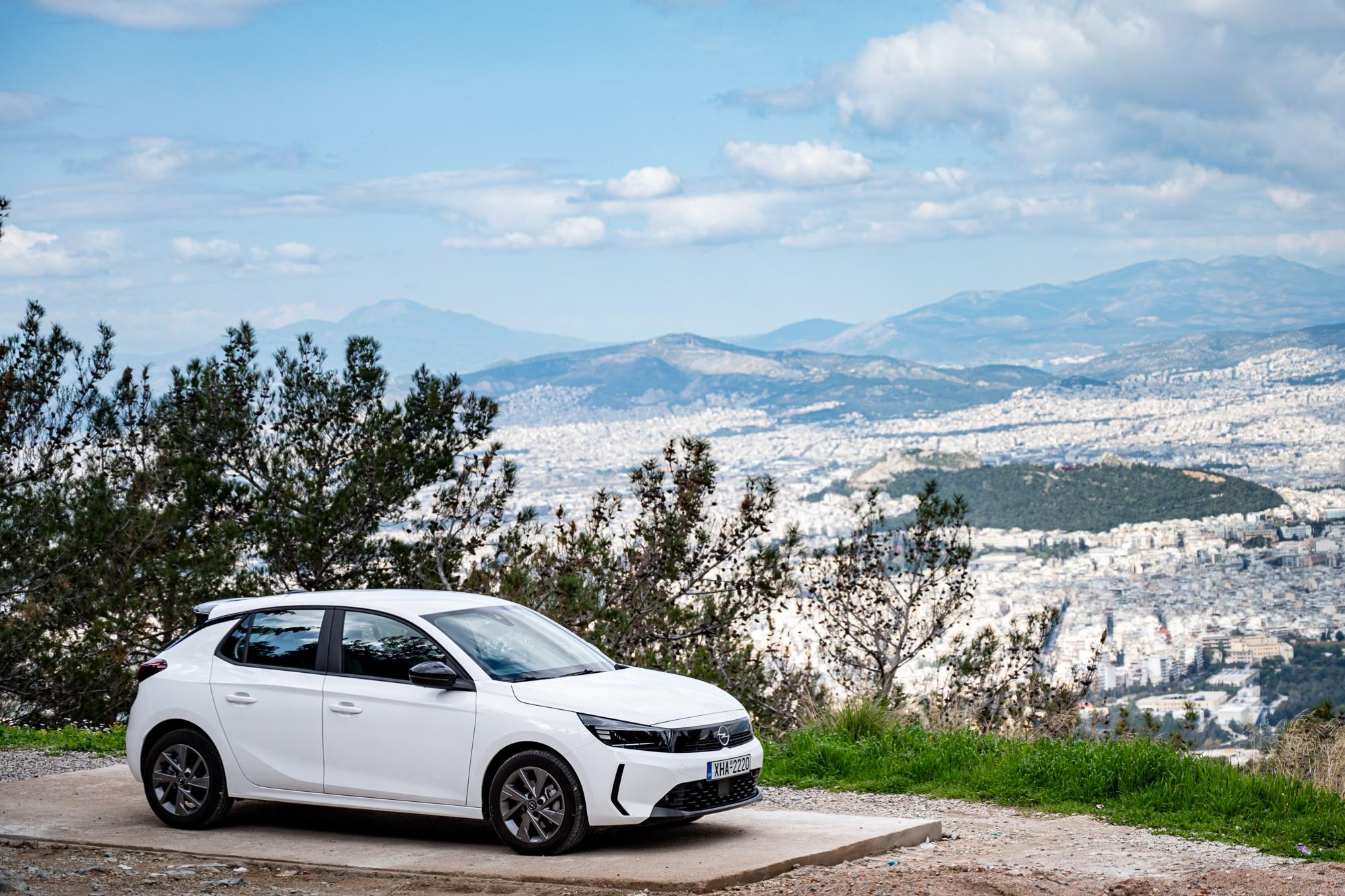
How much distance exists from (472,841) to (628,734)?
131 centimetres

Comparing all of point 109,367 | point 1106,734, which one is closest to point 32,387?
point 109,367

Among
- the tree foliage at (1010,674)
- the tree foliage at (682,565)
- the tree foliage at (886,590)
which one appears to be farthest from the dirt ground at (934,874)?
the tree foliage at (886,590)

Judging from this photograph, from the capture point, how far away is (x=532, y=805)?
25.1 ft

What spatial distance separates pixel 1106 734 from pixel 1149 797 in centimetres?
191

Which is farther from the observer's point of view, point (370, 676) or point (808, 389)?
point (808, 389)

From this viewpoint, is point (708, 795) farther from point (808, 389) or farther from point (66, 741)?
point (808, 389)

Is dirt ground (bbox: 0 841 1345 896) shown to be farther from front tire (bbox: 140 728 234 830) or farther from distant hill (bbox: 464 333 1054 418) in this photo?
distant hill (bbox: 464 333 1054 418)

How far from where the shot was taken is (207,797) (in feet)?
27.8

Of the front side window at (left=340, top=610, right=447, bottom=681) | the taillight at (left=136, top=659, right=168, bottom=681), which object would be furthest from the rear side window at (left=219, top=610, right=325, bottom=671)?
the taillight at (left=136, top=659, right=168, bottom=681)

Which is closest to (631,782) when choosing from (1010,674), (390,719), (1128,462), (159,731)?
(390,719)

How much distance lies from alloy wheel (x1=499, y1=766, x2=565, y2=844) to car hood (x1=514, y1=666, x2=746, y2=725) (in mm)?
409

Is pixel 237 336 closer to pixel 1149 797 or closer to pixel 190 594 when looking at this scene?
pixel 190 594

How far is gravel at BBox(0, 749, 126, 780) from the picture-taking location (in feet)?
36.8

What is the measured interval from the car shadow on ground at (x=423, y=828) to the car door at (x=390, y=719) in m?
0.42
